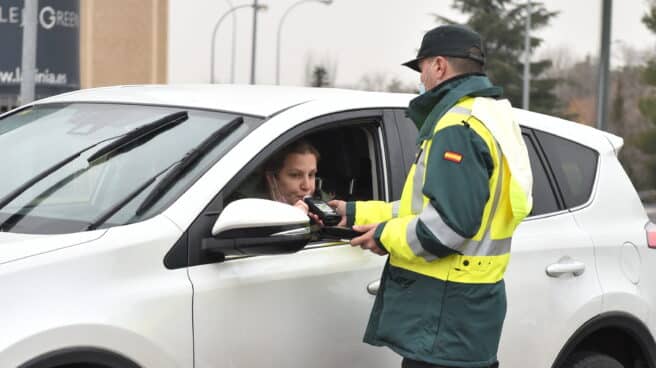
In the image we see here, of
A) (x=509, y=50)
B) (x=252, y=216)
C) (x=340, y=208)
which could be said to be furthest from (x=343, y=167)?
(x=509, y=50)

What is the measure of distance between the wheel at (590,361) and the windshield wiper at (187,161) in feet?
5.56

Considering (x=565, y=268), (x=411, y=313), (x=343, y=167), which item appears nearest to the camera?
(x=411, y=313)

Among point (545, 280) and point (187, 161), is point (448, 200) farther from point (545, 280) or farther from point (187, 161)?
point (545, 280)

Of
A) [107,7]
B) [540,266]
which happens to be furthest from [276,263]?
[107,7]

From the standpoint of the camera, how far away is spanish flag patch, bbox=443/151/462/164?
3.26 meters

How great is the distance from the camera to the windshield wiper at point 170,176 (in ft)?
10.7

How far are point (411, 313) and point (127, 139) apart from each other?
1105 millimetres

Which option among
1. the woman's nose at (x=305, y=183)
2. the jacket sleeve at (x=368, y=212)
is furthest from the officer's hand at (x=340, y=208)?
the woman's nose at (x=305, y=183)

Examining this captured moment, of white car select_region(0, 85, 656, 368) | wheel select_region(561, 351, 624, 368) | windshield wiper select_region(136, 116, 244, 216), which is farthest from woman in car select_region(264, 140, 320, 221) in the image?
wheel select_region(561, 351, 624, 368)

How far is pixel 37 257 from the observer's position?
115 inches

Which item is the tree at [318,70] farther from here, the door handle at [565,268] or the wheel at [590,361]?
the door handle at [565,268]

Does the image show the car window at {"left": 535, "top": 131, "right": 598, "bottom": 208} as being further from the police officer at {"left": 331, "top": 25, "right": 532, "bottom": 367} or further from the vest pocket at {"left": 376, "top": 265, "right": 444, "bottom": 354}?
the vest pocket at {"left": 376, "top": 265, "right": 444, "bottom": 354}

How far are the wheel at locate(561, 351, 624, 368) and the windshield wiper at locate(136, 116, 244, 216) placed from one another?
1.69 m

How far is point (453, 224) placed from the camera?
3238 mm
